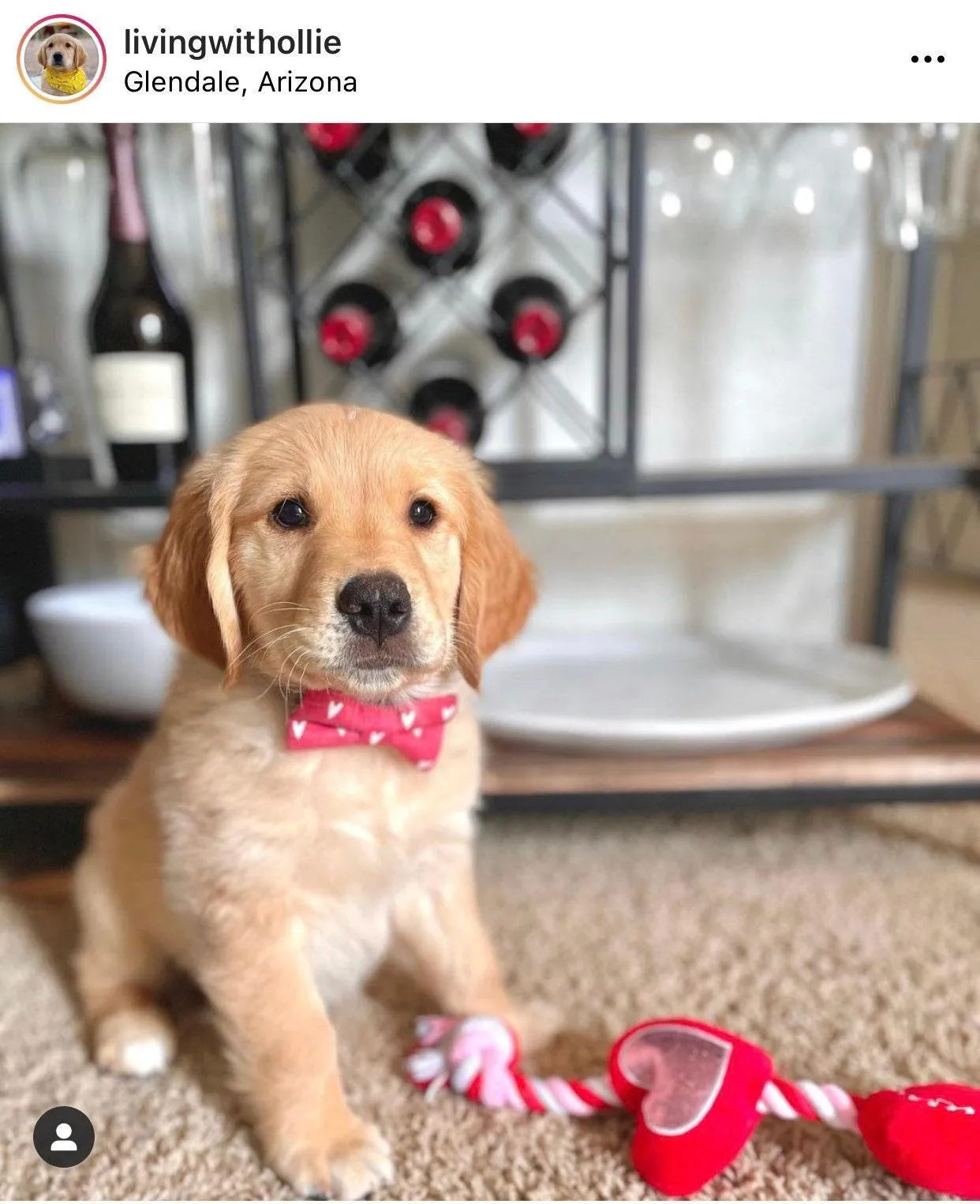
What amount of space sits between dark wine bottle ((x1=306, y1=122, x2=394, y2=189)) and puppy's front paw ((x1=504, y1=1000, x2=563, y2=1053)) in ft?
3.52

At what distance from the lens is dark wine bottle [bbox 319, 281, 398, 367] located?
1.30m

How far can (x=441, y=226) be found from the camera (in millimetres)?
1250

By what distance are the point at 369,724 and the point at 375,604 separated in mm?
147

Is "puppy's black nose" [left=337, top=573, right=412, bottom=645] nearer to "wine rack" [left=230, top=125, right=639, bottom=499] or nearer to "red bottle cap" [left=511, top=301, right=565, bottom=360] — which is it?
"wine rack" [left=230, top=125, right=639, bottom=499]

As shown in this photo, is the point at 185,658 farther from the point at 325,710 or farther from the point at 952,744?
the point at 952,744

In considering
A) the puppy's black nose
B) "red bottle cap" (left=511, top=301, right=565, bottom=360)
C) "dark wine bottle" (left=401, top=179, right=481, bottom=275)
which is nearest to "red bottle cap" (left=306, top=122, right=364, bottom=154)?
"dark wine bottle" (left=401, top=179, right=481, bottom=275)

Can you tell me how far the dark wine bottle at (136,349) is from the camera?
3.78 feet

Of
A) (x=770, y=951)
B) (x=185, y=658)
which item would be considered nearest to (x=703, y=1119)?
(x=770, y=951)

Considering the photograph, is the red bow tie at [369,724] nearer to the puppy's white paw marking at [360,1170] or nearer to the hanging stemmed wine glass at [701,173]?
the puppy's white paw marking at [360,1170]

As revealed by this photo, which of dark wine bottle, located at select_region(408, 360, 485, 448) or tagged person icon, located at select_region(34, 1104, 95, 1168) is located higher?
dark wine bottle, located at select_region(408, 360, 485, 448)

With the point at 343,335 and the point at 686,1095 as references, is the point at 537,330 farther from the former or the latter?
the point at 686,1095

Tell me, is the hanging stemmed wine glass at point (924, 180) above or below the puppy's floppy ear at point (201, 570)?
above
